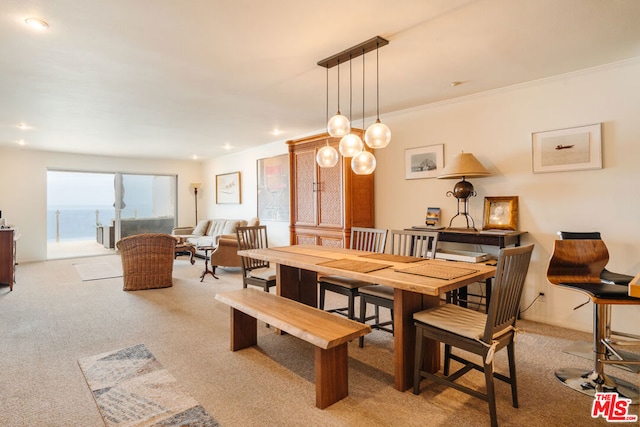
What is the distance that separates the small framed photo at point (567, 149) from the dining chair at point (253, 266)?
113 inches

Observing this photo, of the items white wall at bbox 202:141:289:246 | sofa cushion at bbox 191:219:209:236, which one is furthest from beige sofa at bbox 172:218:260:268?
white wall at bbox 202:141:289:246

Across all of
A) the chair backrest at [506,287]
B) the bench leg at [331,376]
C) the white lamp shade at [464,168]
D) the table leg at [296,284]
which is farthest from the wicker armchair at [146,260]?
the chair backrest at [506,287]

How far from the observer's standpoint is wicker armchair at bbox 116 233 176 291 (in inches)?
185

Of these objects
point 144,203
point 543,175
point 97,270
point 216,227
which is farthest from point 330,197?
point 144,203

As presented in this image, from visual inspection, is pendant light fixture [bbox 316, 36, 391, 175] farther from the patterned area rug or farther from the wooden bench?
the patterned area rug

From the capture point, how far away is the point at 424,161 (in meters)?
4.26

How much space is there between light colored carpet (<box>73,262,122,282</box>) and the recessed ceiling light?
4.25 m

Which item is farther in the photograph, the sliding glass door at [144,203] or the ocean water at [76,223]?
the ocean water at [76,223]

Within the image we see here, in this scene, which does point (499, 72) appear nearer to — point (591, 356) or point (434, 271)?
point (434, 271)

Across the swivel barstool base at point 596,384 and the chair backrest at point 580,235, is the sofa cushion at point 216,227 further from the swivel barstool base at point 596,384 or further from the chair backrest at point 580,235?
the swivel barstool base at point 596,384

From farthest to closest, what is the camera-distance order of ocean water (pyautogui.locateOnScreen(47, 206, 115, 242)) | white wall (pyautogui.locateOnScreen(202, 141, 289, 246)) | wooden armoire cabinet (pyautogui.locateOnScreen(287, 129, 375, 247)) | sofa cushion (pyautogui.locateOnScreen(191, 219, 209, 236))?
ocean water (pyautogui.locateOnScreen(47, 206, 115, 242)), sofa cushion (pyautogui.locateOnScreen(191, 219, 209, 236)), white wall (pyautogui.locateOnScreen(202, 141, 289, 246)), wooden armoire cabinet (pyautogui.locateOnScreen(287, 129, 375, 247))

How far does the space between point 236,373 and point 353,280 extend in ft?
3.93

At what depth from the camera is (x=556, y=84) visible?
10.8 ft

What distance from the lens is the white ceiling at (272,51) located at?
7.07 feet
